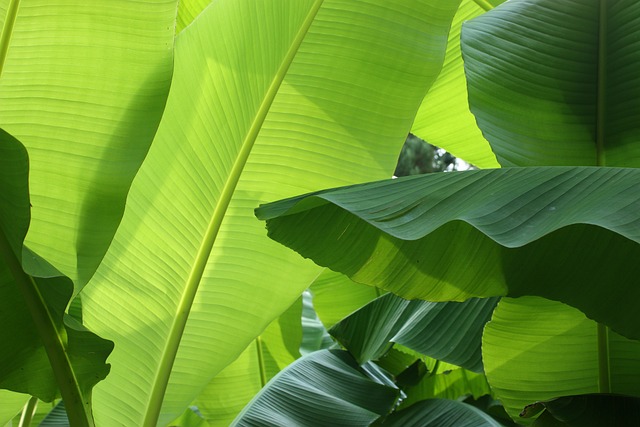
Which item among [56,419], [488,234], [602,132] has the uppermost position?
[602,132]

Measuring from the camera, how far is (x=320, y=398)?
47.9 inches

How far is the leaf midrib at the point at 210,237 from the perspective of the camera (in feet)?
3.82

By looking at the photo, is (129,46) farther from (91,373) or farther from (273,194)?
(91,373)

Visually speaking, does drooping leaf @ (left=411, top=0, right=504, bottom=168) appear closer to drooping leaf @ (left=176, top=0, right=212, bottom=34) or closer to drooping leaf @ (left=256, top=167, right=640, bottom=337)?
drooping leaf @ (left=176, top=0, right=212, bottom=34)

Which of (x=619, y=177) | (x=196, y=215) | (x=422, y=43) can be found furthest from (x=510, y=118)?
(x=196, y=215)

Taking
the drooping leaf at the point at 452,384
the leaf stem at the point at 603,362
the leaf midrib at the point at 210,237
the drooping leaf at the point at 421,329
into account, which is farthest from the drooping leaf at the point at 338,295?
the leaf stem at the point at 603,362

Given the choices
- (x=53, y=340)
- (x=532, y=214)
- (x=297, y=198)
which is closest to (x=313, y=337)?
(x=53, y=340)

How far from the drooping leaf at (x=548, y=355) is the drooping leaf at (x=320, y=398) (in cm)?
24

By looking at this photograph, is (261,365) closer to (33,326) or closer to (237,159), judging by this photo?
(237,159)

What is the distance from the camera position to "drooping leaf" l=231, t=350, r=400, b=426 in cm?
116

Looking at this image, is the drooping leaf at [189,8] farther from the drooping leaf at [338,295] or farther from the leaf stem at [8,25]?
the drooping leaf at [338,295]

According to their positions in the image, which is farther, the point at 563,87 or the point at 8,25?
the point at 563,87

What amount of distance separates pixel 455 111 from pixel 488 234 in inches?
35.9

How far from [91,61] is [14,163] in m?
0.25
